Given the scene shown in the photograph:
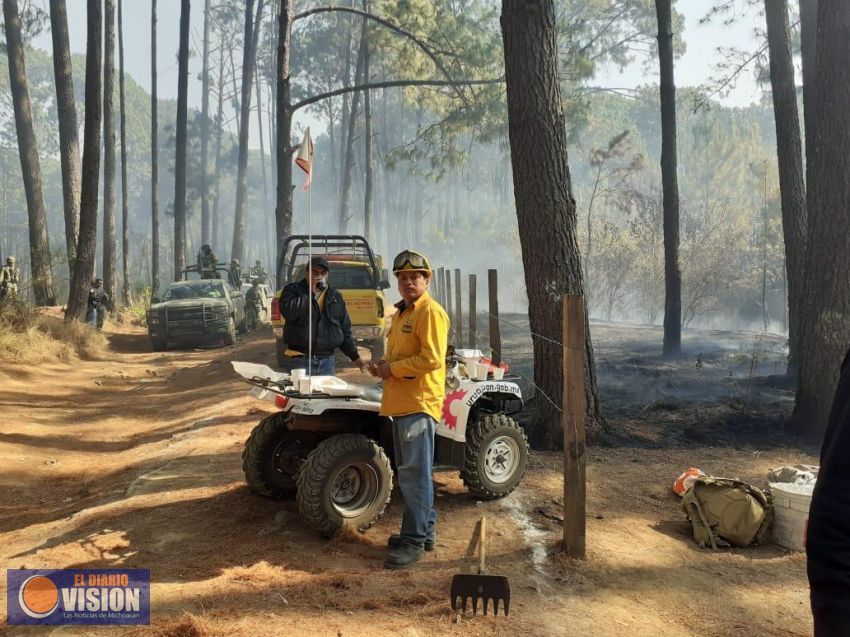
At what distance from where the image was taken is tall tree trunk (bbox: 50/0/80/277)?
2072 centimetres

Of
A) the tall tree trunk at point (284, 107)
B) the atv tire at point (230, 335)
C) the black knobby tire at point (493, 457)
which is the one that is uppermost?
the tall tree trunk at point (284, 107)

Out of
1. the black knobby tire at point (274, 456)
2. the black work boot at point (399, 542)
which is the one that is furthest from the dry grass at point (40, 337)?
the black work boot at point (399, 542)

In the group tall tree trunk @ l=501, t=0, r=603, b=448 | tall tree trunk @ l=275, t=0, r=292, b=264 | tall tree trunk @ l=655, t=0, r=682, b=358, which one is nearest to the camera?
tall tree trunk @ l=501, t=0, r=603, b=448

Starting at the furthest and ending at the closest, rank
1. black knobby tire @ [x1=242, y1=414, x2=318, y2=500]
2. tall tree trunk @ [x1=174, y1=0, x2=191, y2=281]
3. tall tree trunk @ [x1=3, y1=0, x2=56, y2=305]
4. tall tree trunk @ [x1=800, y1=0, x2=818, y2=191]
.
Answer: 1. tall tree trunk @ [x1=174, y1=0, x2=191, y2=281]
2. tall tree trunk @ [x1=3, y1=0, x2=56, y2=305]
3. tall tree trunk @ [x1=800, y1=0, x2=818, y2=191]
4. black knobby tire @ [x1=242, y1=414, x2=318, y2=500]

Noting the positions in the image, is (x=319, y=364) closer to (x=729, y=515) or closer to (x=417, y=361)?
(x=417, y=361)

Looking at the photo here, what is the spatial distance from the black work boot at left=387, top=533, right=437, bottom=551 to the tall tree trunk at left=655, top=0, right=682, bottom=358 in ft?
41.8

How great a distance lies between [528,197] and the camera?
24.5 feet

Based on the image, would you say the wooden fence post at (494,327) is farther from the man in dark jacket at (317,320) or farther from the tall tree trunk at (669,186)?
the tall tree trunk at (669,186)

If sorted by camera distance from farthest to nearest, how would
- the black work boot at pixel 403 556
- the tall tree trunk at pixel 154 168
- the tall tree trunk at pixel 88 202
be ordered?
the tall tree trunk at pixel 154 168
the tall tree trunk at pixel 88 202
the black work boot at pixel 403 556

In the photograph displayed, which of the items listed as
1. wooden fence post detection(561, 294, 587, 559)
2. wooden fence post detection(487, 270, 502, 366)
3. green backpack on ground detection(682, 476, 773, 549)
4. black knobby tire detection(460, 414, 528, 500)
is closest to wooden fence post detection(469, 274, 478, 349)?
wooden fence post detection(487, 270, 502, 366)

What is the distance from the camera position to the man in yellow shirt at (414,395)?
14.6ft

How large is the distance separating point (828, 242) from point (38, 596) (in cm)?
886

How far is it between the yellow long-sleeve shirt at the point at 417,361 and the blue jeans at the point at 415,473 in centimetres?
9

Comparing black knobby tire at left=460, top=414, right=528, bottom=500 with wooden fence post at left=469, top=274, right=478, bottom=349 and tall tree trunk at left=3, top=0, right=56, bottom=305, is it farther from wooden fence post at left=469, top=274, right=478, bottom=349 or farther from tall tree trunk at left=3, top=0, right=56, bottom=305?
tall tree trunk at left=3, top=0, right=56, bottom=305
